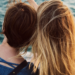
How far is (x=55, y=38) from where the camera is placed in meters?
0.93

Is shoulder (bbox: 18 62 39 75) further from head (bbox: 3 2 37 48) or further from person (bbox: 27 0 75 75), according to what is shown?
head (bbox: 3 2 37 48)

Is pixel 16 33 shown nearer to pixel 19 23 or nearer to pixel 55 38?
pixel 19 23

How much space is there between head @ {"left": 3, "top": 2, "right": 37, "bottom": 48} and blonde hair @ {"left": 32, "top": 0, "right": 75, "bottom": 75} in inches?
2.6

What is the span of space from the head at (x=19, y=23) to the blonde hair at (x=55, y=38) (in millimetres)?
65

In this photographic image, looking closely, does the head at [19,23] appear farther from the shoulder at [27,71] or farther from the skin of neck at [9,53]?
the shoulder at [27,71]

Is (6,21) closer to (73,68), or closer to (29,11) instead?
(29,11)

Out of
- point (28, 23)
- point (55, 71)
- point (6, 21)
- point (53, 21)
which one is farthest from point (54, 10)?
point (55, 71)

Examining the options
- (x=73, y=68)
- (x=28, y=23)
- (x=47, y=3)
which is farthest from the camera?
(x=73, y=68)

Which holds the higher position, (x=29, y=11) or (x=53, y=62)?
(x=29, y=11)

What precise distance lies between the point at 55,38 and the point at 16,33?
28 cm

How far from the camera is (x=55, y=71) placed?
1.01 meters

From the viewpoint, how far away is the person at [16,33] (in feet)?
2.68

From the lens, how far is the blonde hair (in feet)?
2.88

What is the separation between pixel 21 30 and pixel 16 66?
0.88 ft
